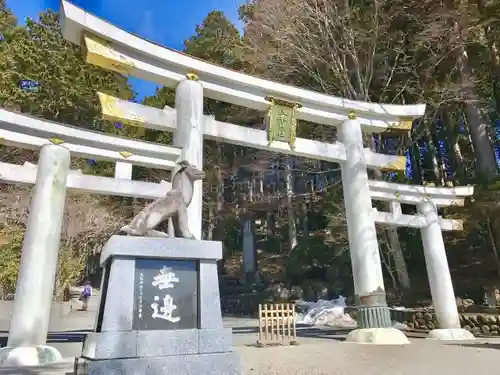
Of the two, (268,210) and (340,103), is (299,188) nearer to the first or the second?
(268,210)

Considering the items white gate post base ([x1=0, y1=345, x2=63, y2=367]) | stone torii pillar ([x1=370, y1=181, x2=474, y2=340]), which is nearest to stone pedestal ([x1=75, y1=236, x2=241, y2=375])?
white gate post base ([x1=0, y1=345, x2=63, y2=367])

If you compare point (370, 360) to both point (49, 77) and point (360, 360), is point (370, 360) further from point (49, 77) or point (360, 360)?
point (49, 77)

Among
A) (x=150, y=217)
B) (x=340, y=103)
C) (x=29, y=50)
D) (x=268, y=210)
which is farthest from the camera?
(x=268, y=210)

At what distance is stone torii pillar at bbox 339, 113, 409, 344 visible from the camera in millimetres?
8586

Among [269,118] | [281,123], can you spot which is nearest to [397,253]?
[281,123]

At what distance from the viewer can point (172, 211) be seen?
16.1 feet

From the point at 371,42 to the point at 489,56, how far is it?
4637mm

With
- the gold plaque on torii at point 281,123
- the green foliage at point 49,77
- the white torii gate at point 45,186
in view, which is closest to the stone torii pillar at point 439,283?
the gold plaque on torii at point 281,123

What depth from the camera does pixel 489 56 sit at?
14.6 meters

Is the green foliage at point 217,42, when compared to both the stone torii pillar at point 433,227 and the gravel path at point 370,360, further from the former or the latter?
the gravel path at point 370,360

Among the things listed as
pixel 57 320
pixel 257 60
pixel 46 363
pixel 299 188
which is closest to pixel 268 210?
pixel 299 188

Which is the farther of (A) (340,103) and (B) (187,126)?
(A) (340,103)

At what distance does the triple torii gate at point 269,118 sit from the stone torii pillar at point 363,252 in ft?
0.07

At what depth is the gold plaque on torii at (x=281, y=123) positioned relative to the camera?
9.25 m
